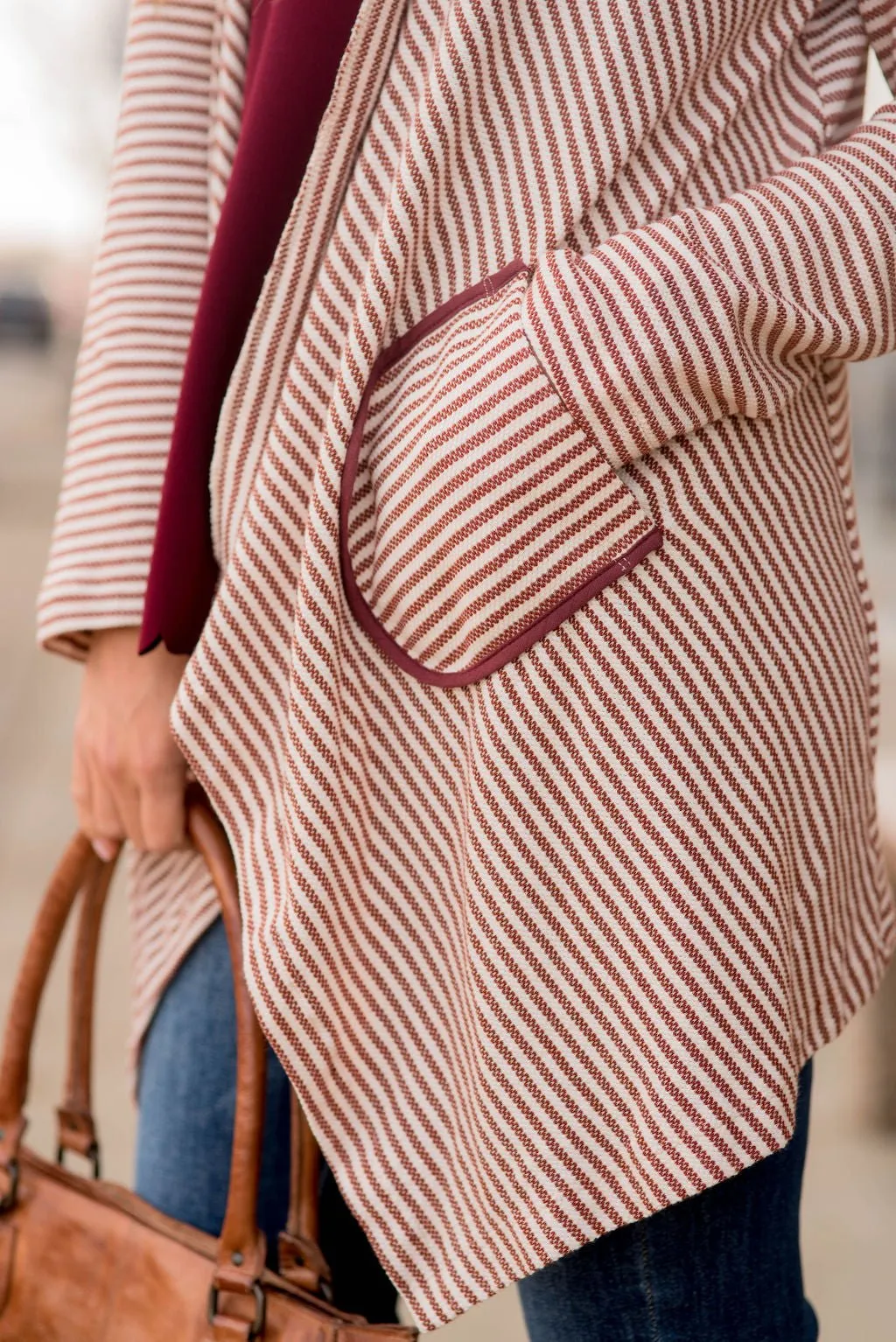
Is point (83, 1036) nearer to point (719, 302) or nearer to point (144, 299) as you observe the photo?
point (144, 299)

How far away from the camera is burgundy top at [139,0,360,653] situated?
2.29ft

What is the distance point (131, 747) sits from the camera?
78 centimetres

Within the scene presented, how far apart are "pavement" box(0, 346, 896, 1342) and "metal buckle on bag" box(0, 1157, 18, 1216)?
1.59 feet

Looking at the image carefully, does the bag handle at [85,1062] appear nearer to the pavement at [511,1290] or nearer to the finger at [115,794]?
the finger at [115,794]

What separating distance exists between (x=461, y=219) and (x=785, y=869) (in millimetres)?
372

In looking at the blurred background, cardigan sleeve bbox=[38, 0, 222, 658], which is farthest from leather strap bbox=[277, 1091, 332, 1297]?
the blurred background

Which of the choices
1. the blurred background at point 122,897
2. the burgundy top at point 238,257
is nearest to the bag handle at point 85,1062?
the burgundy top at point 238,257

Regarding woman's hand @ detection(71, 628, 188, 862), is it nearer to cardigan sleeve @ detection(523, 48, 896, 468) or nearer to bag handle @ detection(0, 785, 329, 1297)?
bag handle @ detection(0, 785, 329, 1297)

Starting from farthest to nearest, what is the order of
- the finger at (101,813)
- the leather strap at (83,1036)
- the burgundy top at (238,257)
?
the leather strap at (83,1036), the finger at (101,813), the burgundy top at (238,257)

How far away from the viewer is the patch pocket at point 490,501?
607mm

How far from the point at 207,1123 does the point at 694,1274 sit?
0.34 meters

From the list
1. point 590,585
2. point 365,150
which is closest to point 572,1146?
point 590,585

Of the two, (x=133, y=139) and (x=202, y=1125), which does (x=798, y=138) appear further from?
(x=202, y=1125)

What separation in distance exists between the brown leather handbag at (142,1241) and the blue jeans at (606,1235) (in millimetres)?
56
